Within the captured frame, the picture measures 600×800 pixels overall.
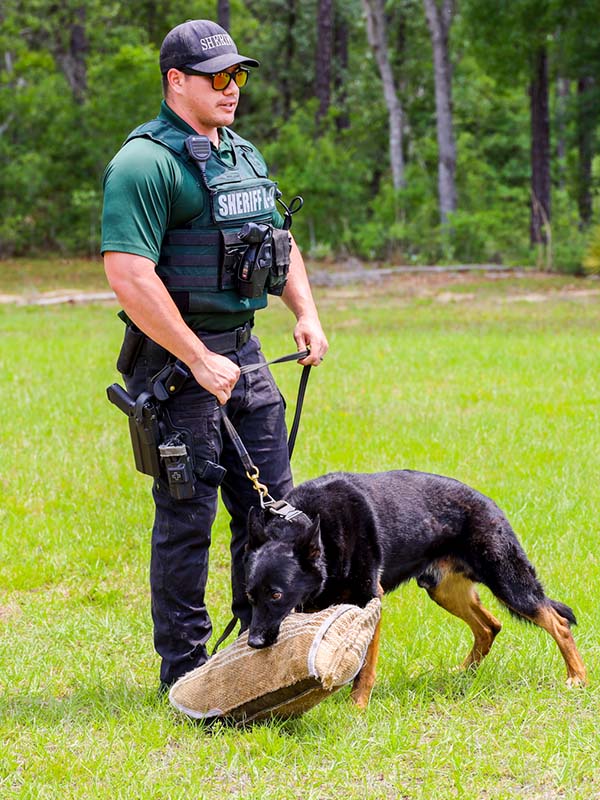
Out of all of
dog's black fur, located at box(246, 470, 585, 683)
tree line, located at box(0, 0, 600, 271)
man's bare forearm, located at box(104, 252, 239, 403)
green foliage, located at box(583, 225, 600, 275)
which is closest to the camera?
man's bare forearm, located at box(104, 252, 239, 403)

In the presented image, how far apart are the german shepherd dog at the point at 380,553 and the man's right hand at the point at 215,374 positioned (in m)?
0.46

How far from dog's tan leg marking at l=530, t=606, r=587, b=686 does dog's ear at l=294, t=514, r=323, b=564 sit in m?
1.02

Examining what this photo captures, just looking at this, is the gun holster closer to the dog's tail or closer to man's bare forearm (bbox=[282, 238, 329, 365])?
man's bare forearm (bbox=[282, 238, 329, 365])

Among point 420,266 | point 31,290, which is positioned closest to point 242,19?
point 420,266

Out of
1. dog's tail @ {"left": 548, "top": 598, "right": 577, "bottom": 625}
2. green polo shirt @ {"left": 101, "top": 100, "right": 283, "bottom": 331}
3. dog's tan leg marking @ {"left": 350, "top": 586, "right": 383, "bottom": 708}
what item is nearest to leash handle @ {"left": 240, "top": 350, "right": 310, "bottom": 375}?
green polo shirt @ {"left": 101, "top": 100, "right": 283, "bottom": 331}

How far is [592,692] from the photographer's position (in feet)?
13.2

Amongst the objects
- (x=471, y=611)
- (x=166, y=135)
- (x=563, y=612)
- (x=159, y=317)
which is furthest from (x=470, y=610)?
(x=166, y=135)

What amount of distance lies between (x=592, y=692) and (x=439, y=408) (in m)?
5.65

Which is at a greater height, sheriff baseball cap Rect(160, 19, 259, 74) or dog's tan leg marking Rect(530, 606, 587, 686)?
sheriff baseball cap Rect(160, 19, 259, 74)

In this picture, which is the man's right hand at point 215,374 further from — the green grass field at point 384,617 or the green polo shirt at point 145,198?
the green grass field at point 384,617

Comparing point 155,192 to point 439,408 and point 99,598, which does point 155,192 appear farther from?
point 439,408

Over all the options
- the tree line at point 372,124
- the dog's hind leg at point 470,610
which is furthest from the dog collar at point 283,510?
the tree line at point 372,124

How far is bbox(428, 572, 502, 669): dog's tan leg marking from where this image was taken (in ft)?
14.3

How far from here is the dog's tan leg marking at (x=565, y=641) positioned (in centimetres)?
412
